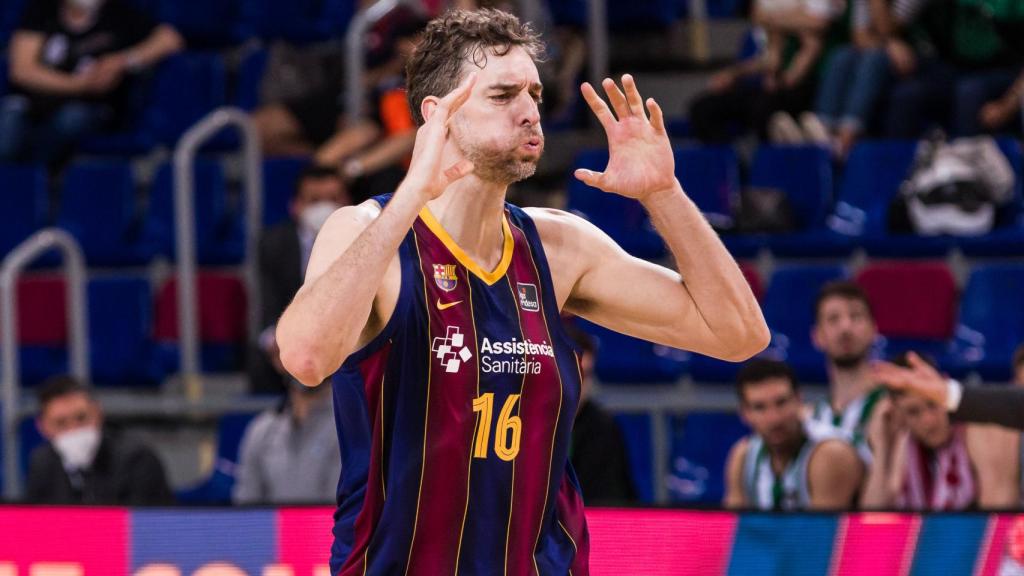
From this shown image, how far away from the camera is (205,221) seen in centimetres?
1030

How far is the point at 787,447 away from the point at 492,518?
3.55 metres

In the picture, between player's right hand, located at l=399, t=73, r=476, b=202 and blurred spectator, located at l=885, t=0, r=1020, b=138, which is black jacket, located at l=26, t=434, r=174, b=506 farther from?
player's right hand, located at l=399, t=73, r=476, b=202

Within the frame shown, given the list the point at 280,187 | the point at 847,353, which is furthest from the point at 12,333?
the point at 847,353

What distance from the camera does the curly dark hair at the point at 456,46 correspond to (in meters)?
3.43

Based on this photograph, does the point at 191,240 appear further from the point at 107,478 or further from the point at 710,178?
the point at 710,178

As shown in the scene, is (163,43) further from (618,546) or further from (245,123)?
(618,546)

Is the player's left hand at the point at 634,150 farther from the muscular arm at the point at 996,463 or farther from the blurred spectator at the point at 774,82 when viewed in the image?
the blurred spectator at the point at 774,82

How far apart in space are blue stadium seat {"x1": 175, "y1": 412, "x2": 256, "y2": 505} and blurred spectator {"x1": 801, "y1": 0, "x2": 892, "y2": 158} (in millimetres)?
3638

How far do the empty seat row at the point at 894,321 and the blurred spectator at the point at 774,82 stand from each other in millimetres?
1391

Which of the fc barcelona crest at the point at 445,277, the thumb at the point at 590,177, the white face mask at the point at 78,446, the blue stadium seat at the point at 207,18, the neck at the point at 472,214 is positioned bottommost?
the white face mask at the point at 78,446

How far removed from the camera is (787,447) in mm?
6754

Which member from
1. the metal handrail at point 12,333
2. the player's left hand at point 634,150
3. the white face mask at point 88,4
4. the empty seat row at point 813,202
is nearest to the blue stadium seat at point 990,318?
the empty seat row at point 813,202

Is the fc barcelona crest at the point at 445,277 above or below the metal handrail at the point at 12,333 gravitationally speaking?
above

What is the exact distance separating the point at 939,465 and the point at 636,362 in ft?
8.23
